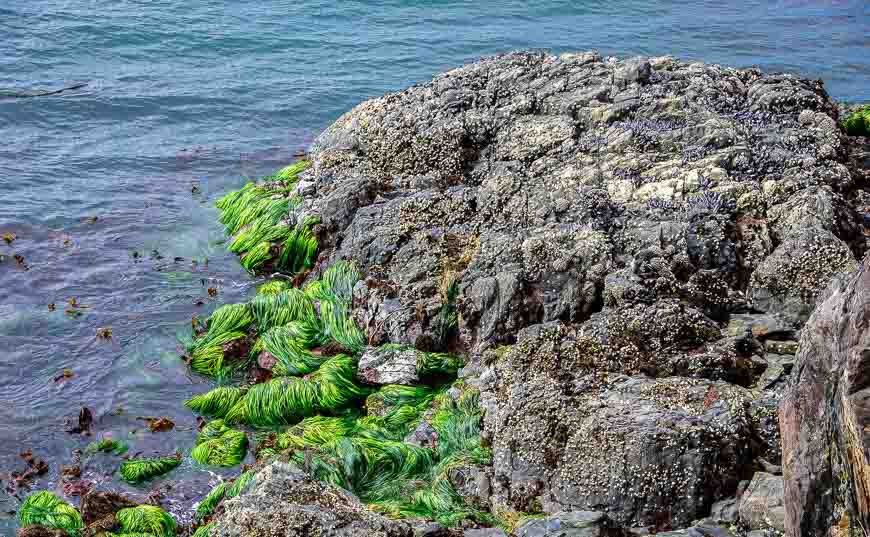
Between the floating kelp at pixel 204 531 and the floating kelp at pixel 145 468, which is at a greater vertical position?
the floating kelp at pixel 204 531

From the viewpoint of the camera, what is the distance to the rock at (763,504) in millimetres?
5633

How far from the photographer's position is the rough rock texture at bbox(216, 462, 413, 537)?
20.0 ft

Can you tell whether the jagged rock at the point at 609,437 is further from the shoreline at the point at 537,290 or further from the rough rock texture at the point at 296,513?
the rough rock texture at the point at 296,513

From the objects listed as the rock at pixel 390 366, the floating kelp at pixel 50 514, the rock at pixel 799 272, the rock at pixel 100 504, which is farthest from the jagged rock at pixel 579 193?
the floating kelp at pixel 50 514

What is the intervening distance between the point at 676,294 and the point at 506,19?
63.3 ft

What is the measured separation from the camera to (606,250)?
8.80 m

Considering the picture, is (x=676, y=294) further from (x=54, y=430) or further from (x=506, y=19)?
(x=506, y=19)

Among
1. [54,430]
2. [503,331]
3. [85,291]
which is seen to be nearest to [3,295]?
[85,291]

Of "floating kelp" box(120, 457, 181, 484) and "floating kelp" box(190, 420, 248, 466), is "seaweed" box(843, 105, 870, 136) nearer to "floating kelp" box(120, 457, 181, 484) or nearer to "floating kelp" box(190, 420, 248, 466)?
A: "floating kelp" box(190, 420, 248, 466)

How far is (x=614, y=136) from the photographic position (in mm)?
10773

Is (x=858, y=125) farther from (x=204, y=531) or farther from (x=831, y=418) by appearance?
(x=204, y=531)

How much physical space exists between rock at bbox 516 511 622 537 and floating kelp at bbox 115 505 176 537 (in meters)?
3.45

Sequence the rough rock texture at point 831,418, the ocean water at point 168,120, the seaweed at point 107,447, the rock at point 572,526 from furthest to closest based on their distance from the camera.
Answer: the ocean water at point 168,120 → the seaweed at point 107,447 → the rock at point 572,526 → the rough rock texture at point 831,418

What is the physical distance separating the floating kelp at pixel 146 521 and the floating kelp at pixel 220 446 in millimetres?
852
